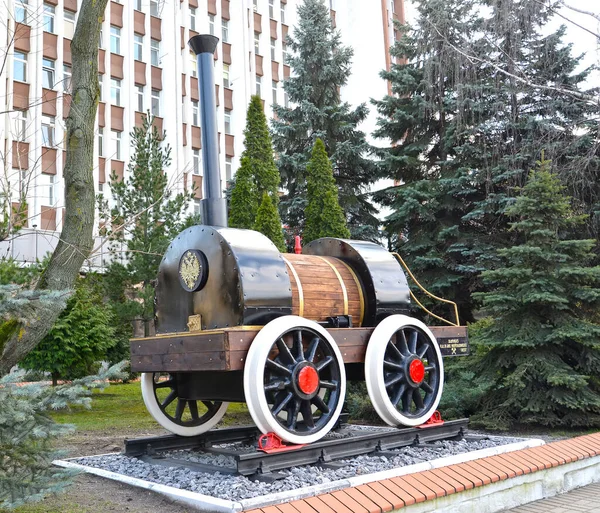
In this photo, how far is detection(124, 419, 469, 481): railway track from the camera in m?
5.11

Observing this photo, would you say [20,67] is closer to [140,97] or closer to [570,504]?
[140,97]

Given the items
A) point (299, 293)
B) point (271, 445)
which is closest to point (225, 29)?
point (299, 293)

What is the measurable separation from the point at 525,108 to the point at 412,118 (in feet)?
9.85

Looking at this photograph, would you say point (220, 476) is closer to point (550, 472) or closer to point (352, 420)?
point (550, 472)

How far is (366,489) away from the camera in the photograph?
4.60m

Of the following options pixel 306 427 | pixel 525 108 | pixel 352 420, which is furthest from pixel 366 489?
pixel 525 108

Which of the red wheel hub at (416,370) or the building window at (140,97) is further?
the building window at (140,97)

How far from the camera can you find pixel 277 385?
211 inches

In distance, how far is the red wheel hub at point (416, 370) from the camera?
638cm

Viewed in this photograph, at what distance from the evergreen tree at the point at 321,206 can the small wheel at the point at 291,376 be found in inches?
276

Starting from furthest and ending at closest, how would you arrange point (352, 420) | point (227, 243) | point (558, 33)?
point (558, 33) → point (352, 420) → point (227, 243)

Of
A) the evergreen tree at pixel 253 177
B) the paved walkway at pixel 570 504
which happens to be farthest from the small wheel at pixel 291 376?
the evergreen tree at pixel 253 177

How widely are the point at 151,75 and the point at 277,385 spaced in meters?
24.6

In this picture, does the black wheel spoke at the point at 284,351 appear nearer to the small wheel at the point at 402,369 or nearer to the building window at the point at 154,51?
the small wheel at the point at 402,369
